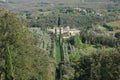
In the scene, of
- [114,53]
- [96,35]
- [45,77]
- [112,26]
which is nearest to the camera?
[114,53]

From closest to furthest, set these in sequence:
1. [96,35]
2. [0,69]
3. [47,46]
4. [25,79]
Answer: [0,69], [25,79], [47,46], [96,35]

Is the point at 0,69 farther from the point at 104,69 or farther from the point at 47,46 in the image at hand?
the point at 47,46

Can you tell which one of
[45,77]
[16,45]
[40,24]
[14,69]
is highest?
[16,45]

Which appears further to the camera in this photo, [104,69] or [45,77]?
[45,77]

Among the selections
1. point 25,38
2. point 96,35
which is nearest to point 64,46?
point 96,35

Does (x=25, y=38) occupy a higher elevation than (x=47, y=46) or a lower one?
higher

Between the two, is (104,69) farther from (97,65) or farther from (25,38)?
(25,38)

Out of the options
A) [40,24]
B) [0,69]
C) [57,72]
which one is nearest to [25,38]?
[0,69]

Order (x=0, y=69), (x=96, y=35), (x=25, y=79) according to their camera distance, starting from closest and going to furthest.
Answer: (x=0, y=69)
(x=25, y=79)
(x=96, y=35)

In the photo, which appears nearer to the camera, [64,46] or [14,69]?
[14,69]
